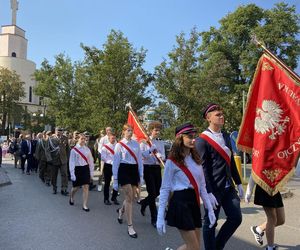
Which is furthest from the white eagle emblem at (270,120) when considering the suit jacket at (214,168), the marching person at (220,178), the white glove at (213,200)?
the white glove at (213,200)

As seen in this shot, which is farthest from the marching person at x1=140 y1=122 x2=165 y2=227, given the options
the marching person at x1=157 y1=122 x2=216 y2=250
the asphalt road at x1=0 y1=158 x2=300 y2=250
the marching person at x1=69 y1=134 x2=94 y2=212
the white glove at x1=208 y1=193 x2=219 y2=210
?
the marching person at x1=157 y1=122 x2=216 y2=250

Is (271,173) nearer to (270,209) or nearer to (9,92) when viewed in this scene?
(270,209)

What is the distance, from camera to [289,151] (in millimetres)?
6203

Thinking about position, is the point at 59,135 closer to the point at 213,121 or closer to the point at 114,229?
the point at 114,229

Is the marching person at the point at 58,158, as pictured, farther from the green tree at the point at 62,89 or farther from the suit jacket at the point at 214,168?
the green tree at the point at 62,89

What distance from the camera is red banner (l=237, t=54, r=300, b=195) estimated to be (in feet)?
20.2

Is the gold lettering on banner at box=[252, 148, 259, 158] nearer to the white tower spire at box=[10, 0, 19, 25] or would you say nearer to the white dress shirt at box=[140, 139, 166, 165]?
the white dress shirt at box=[140, 139, 166, 165]

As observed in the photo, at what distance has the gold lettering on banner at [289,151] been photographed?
6.16 m

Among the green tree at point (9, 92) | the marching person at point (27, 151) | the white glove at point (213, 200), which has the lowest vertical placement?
the marching person at point (27, 151)

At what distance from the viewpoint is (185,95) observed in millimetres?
17344

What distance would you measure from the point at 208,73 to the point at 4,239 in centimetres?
1456

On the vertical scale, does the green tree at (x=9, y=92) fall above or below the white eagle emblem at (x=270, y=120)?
above

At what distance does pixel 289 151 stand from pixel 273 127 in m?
0.40

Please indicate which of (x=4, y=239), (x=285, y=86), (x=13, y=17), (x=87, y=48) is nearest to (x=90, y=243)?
(x=4, y=239)
